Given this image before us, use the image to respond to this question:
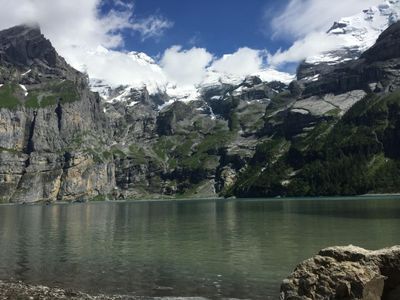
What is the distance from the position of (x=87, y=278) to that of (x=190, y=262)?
14561mm

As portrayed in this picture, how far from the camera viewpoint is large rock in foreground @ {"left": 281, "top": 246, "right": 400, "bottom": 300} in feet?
68.5

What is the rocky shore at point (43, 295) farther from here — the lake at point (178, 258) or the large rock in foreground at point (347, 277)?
the large rock in foreground at point (347, 277)

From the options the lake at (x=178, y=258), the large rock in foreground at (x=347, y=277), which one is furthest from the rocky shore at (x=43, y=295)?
the large rock in foreground at (x=347, y=277)


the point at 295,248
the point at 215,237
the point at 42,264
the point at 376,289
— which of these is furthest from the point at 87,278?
the point at 215,237

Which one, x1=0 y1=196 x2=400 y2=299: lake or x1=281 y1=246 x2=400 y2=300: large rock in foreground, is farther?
x1=0 y1=196 x2=400 y2=299: lake

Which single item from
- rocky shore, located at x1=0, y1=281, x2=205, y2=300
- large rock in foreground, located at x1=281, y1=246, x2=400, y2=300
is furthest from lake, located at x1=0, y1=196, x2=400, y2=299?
large rock in foreground, located at x1=281, y1=246, x2=400, y2=300

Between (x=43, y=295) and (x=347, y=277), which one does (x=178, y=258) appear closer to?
(x=43, y=295)

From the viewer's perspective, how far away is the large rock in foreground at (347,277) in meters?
20.9

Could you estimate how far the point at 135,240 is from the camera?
91.7 m

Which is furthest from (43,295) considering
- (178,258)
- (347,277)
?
Result: (178,258)

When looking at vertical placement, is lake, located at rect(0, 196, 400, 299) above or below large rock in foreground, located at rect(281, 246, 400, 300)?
below

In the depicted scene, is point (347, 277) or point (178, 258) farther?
point (178, 258)

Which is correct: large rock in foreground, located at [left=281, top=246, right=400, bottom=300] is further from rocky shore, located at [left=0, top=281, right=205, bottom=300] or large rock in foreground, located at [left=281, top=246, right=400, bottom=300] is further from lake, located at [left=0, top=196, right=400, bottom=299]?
rocky shore, located at [left=0, top=281, right=205, bottom=300]

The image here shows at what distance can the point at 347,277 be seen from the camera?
827 inches
